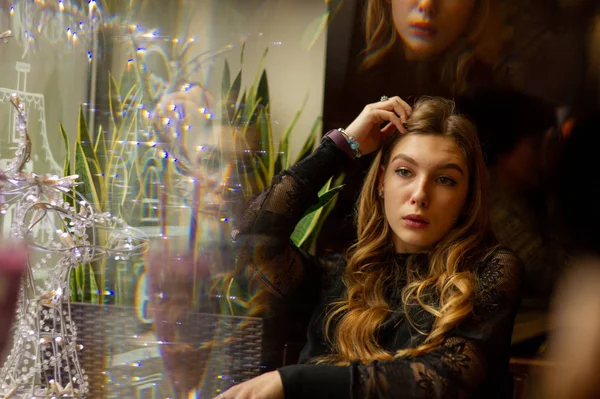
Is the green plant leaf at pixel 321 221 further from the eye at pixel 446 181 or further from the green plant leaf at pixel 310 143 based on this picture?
the eye at pixel 446 181

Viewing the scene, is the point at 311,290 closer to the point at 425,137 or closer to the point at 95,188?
the point at 425,137

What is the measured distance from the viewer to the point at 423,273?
1.22 m

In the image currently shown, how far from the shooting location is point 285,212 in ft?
4.19

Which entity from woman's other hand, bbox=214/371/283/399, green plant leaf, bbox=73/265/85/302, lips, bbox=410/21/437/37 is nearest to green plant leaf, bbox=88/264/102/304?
green plant leaf, bbox=73/265/85/302

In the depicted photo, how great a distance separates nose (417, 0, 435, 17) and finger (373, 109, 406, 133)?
24cm

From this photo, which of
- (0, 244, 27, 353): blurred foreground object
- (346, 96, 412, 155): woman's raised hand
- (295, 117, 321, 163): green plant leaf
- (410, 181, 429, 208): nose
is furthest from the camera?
(295, 117, 321, 163): green plant leaf

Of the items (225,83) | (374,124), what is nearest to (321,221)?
(374,124)

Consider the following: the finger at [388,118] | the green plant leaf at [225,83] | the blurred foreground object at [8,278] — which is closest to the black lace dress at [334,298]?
the finger at [388,118]

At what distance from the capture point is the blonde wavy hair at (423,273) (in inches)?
44.4

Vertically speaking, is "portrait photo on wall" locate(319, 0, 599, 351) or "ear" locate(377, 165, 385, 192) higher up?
"portrait photo on wall" locate(319, 0, 599, 351)

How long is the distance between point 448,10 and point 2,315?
105cm

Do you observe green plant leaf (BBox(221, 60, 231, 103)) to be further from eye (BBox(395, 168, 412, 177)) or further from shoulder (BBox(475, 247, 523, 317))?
shoulder (BBox(475, 247, 523, 317))

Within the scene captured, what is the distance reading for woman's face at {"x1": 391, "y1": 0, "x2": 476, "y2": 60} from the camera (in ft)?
4.21

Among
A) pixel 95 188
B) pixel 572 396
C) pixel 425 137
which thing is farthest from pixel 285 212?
pixel 572 396
